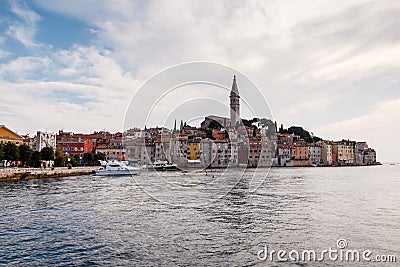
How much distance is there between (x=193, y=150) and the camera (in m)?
56.4

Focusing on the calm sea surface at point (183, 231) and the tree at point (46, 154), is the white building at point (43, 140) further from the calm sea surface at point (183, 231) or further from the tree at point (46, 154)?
the calm sea surface at point (183, 231)

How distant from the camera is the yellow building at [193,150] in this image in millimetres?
54906

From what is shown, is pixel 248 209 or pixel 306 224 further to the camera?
pixel 248 209

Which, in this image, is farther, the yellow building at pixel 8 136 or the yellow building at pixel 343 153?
the yellow building at pixel 343 153

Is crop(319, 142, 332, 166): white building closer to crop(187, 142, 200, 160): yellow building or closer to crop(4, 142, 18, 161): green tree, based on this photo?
crop(187, 142, 200, 160): yellow building

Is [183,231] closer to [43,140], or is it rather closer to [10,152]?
[10,152]

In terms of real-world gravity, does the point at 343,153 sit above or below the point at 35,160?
above

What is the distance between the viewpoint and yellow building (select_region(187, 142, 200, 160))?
54.9 m

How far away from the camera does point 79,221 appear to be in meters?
12.3

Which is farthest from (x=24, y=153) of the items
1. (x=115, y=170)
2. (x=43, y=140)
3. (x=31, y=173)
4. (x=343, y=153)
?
(x=343, y=153)

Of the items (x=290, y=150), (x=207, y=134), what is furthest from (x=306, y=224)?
(x=290, y=150)

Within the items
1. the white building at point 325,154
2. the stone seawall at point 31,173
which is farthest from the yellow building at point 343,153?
the stone seawall at point 31,173

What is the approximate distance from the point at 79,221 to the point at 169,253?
16.2 feet

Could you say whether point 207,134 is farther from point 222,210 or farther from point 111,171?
point 222,210
